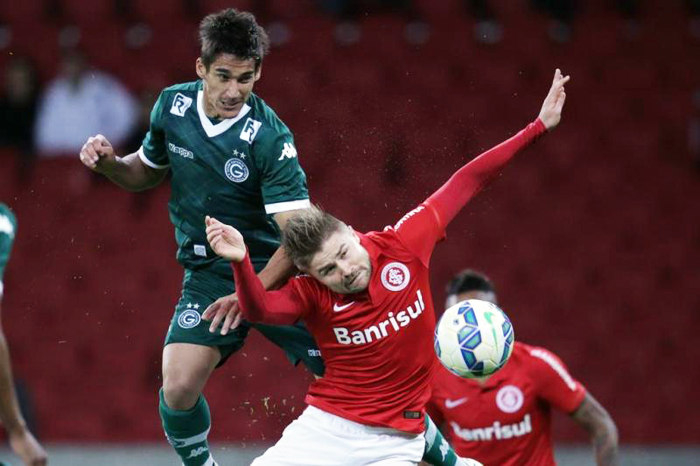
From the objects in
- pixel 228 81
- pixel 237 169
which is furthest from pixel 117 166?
pixel 228 81

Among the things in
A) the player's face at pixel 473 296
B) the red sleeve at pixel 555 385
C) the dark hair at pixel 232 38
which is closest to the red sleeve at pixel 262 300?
the dark hair at pixel 232 38

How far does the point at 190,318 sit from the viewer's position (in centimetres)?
591

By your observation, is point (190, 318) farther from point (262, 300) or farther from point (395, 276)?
point (395, 276)

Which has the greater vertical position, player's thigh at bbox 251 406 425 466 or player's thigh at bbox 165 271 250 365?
player's thigh at bbox 165 271 250 365

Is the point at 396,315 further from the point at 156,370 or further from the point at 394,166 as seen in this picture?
the point at 156,370

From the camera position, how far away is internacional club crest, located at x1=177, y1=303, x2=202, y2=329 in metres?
5.89

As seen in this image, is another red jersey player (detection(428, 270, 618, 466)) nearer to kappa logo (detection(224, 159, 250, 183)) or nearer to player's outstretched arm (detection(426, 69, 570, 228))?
player's outstretched arm (detection(426, 69, 570, 228))

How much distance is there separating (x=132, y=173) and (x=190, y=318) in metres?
0.74

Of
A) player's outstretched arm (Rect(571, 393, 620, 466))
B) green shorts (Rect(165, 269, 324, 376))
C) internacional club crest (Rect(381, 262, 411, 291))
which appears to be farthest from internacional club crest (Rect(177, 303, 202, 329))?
player's outstretched arm (Rect(571, 393, 620, 466))

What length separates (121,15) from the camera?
11.3 metres

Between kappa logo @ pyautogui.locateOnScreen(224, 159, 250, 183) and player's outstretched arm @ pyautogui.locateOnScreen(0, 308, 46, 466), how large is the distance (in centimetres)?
121

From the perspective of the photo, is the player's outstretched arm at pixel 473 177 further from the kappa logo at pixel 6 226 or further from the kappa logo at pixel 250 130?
the kappa logo at pixel 6 226

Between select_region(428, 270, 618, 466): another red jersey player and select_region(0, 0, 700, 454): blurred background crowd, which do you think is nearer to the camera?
select_region(428, 270, 618, 466): another red jersey player

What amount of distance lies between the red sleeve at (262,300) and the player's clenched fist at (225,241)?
0.04m
